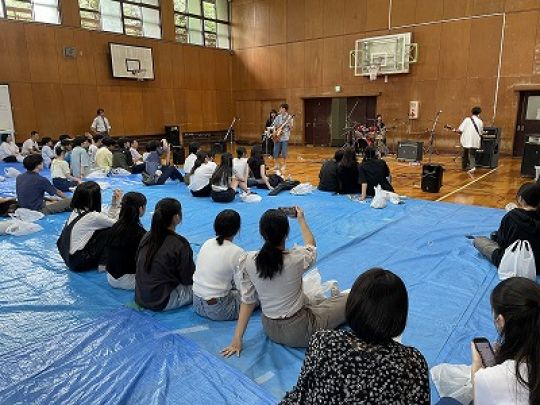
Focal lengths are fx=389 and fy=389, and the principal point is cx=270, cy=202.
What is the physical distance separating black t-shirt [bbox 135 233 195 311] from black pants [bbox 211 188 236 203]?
131 inches

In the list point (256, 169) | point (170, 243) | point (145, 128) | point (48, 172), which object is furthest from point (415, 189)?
point (145, 128)

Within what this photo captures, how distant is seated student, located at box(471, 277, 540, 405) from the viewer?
118 cm

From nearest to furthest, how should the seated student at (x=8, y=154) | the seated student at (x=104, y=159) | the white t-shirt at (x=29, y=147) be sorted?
the seated student at (x=104, y=159), the seated student at (x=8, y=154), the white t-shirt at (x=29, y=147)

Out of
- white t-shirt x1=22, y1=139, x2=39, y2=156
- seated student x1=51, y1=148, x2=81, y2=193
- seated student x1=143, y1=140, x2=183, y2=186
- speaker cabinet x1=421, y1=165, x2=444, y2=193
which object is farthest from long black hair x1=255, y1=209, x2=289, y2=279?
white t-shirt x1=22, y1=139, x2=39, y2=156

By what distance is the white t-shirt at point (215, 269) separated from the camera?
254 cm

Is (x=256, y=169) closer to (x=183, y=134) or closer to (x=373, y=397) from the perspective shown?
(x=373, y=397)

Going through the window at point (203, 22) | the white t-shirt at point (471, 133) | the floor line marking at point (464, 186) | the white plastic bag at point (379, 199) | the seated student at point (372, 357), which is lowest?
the floor line marking at point (464, 186)

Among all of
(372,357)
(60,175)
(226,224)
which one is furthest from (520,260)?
(60,175)

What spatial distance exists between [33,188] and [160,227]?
135 inches

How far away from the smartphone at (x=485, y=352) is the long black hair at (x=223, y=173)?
503 centimetres

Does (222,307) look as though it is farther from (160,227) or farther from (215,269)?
(160,227)

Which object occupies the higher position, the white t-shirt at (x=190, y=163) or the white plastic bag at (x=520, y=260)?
the white t-shirt at (x=190, y=163)

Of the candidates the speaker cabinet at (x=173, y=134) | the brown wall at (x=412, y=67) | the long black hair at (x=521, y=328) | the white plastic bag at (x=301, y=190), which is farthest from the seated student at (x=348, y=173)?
the speaker cabinet at (x=173, y=134)

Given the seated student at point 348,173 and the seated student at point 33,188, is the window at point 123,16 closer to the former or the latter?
the seated student at point 33,188
